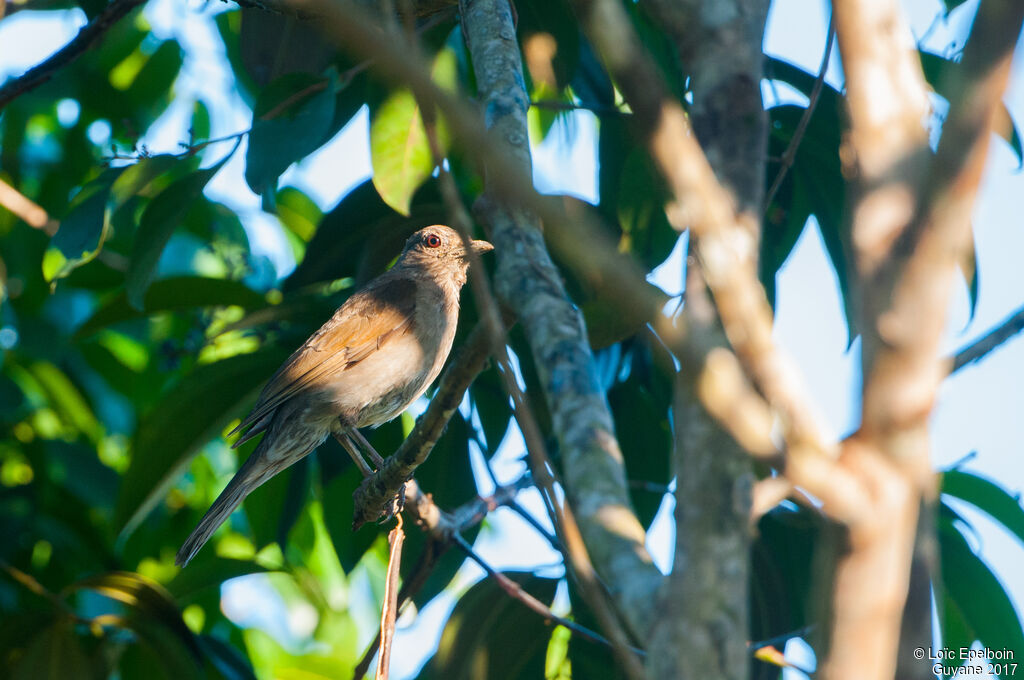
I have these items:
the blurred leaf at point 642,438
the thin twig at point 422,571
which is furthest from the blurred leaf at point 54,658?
the blurred leaf at point 642,438

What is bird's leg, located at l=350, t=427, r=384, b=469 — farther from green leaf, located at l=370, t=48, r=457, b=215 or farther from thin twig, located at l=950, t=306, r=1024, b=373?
thin twig, located at l=950, t=306, r=1024, b=373

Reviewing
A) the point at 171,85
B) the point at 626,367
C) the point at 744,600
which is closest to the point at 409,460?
the point at 626,367

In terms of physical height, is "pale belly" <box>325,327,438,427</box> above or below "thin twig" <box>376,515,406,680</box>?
above

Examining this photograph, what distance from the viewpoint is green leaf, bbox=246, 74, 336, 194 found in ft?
12.5

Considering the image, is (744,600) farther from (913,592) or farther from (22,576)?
(22,576)

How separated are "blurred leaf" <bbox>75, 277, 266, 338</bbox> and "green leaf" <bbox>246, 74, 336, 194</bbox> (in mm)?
913

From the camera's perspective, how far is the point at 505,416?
480cm

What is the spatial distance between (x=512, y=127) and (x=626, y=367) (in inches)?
90.5

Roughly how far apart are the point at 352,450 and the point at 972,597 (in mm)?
2813

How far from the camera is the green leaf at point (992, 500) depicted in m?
4.11

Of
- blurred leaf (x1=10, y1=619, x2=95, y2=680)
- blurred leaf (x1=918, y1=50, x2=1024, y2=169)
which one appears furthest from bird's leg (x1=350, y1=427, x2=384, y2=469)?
blurred leaf (x1=918, y1=50, x2=1024, y2=169)

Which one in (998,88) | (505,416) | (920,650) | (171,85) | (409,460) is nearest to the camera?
(998,88)

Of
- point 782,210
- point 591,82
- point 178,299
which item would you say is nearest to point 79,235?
point 178,299

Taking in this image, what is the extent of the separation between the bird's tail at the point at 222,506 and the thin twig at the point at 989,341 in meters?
3.38
